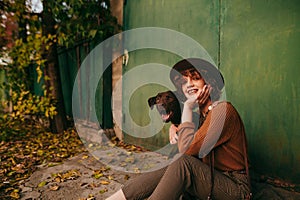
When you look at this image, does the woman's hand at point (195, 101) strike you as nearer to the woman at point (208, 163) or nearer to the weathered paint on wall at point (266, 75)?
the woman at point (208, 163)

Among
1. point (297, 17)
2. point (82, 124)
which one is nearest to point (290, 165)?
point (297, 17)

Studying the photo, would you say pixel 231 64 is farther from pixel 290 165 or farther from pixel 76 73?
pixel 76 73

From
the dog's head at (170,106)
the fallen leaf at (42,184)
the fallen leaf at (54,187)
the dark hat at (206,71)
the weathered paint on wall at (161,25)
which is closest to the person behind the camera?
the dark hat at (206,71)

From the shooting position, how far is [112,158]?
11.8 ft

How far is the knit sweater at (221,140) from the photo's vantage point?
170 centimetres

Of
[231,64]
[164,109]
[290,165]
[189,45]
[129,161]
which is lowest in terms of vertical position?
[129,161]

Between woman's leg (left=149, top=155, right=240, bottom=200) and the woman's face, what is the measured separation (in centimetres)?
59

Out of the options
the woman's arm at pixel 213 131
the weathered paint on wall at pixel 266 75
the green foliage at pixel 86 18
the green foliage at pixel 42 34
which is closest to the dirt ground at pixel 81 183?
the weathered paint on wall at pixel 266 75

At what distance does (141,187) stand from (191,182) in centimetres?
38

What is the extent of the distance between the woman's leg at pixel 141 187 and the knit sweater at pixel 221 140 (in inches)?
12.6

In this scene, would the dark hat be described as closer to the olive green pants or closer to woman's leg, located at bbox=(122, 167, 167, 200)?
the olive green pants

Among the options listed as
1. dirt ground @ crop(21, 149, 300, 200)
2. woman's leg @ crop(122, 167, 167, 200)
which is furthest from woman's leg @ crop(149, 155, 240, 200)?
dirt ground @ crop(21, 149, 300, 200)

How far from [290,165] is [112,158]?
225 cm

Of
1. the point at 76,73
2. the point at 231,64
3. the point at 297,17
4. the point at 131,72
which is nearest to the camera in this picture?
the point at 297,17
